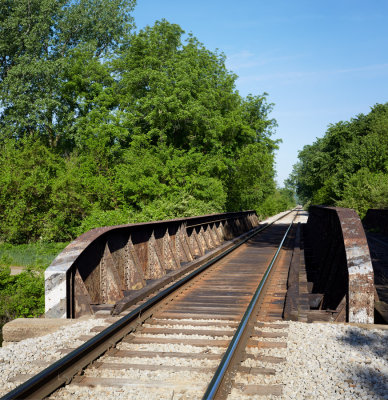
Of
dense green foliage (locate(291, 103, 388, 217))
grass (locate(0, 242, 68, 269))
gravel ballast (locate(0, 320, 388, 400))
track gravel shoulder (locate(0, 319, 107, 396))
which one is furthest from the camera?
dense green foliage (locate(291, 103, 388, 217))

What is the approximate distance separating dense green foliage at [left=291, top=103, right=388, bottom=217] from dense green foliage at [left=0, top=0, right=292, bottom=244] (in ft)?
26.4

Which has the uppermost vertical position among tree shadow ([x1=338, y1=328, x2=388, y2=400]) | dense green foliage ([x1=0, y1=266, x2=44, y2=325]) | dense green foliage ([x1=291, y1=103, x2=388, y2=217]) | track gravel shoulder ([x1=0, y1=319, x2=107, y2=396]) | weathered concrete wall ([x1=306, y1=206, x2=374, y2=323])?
dense green foliage ([x1=291, y1=103, x2=388, y2=217])

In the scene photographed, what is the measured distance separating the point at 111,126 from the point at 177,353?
966 inches

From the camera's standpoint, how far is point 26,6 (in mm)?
35594

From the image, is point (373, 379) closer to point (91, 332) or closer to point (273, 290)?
point (91, 332)

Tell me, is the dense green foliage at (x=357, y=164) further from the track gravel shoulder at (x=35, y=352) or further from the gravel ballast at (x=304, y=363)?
the track gravel shoulder at (x=35, y=352)

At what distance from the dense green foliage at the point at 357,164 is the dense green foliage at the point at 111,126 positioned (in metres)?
8.05

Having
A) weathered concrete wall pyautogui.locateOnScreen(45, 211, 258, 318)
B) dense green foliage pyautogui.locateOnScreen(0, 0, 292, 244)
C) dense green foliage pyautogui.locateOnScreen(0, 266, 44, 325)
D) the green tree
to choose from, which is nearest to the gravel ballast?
weathered concrete wall pyautogui.locateOnScreen(45, 211, 258, 318)

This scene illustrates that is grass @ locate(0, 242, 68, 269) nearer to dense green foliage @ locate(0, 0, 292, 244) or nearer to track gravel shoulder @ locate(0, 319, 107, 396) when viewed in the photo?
dense green foliage @ locate(0, 0, 292, 244)

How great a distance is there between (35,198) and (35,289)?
11520 mm

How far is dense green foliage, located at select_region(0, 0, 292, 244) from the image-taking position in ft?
70.4

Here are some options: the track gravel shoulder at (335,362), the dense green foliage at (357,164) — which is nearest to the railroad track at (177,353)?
the track gravel shoulder at (335,362)

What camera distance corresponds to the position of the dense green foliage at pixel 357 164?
33.2 meters

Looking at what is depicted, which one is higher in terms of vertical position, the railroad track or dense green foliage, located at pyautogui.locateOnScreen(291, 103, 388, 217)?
dense green foliage, located at pyautogui.locateOnScreen(291, 103, 388, 217)
